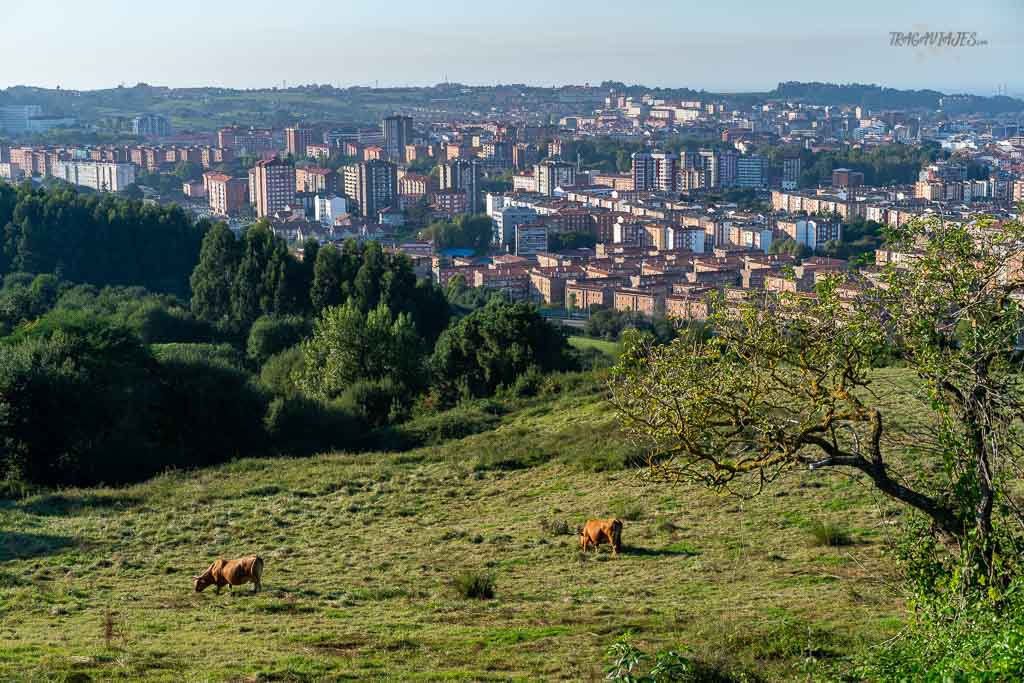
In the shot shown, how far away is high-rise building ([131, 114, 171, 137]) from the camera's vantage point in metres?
128

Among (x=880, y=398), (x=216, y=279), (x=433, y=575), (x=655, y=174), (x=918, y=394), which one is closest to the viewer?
(x=880, y=398)

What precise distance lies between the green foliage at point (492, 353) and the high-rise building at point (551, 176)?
256 ft

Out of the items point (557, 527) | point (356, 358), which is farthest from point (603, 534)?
point (356, 358)

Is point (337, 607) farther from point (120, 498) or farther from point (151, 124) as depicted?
point (151, 124)

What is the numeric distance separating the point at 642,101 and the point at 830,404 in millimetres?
177556

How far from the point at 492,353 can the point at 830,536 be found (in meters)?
11.4

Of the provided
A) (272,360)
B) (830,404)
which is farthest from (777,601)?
(272,360)

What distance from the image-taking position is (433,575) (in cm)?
775

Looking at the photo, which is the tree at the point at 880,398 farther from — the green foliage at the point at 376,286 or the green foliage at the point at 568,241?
the green foliage at the point at 568,241

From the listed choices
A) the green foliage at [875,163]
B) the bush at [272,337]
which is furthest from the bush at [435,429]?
the green foliage at [875,163]

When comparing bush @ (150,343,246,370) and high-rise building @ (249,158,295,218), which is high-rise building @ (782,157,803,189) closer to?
high-rise building @ (249,158,295,218)

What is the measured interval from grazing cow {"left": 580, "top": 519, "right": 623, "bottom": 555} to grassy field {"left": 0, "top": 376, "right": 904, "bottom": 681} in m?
0.09

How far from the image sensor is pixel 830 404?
5223 mm

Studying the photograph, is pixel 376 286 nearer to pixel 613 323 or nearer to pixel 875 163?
pixel 613 323
